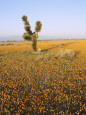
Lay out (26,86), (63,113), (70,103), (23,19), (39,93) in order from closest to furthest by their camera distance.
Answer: (63,113) → (70,103) → (39,93) → (26,86) → (23,19)

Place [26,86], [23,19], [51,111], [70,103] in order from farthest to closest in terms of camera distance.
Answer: [23,19] → [26,86] → [70,103] → [51,111]

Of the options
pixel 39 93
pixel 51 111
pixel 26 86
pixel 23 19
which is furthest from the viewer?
pixel 23 19

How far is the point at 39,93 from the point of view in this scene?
458cm

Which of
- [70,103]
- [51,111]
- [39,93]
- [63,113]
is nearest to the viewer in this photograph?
[63,113]

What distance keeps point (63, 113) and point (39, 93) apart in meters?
1.53

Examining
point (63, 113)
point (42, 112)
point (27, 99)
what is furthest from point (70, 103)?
point (27, 99)

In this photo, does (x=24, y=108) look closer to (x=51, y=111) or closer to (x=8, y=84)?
(x=51, y=111)

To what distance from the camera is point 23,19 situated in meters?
15.8

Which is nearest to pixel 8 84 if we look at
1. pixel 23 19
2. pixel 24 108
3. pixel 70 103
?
pixel 24 108

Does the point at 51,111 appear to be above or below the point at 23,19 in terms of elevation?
below

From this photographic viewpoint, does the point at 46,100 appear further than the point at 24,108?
Yes

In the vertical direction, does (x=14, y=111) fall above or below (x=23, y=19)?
below

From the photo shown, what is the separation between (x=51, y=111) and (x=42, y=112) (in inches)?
12.3

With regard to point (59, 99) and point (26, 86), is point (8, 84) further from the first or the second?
point (59, 99)
